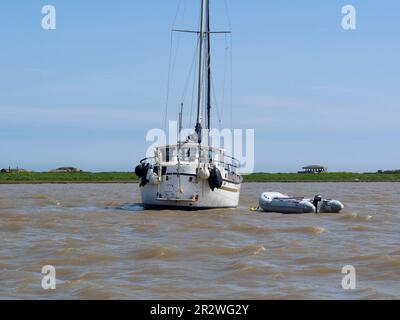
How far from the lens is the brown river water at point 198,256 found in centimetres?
1612

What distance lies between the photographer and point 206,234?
27.0 m

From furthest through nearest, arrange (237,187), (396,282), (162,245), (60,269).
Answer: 1. (237,187)
2. (162,245)
3. (60,269)
4. (396,282)

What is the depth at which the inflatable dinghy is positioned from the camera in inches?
1544

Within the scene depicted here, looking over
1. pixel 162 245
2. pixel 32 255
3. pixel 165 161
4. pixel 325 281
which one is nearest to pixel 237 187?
pixel 165 161

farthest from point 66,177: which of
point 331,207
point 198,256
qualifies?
A: point 198,256

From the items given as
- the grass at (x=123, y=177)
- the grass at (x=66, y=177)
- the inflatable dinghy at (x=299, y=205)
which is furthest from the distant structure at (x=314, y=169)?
the inflatable dinghy at (x=299, y=205)

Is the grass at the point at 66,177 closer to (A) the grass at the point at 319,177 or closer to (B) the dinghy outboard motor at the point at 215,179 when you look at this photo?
(A) the grass at the point at 319,177

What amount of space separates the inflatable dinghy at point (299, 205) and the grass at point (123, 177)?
6126cm

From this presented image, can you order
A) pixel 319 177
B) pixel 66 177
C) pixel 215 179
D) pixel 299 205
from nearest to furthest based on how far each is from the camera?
1. pixel 215 179
2. pixel 299 205
3. pixel 66 177
4. pixel 319 177

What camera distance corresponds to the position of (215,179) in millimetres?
36188

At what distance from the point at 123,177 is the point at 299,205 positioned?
73808 millimetres

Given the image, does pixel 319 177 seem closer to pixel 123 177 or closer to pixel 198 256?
pixel 123 177
